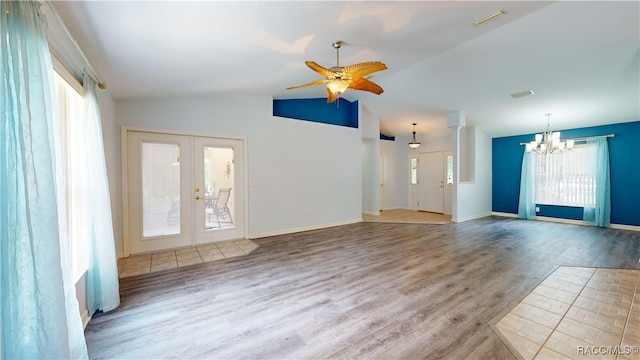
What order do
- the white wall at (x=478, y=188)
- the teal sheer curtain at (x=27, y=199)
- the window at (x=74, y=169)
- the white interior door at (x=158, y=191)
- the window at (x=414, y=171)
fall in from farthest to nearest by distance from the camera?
the window at (x=414, y=171) → the white wall at (x=478, y=188) → the white interior door at (x=158, y=191) → the window at (x=74, y=169) → the teal sheer curtain at (x=27, y=199)

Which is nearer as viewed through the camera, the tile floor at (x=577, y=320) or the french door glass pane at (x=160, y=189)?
the tile floor at (x=577, y=320)

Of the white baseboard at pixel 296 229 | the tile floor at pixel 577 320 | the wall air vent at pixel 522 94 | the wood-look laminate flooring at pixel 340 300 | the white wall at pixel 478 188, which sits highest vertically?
the wall air vent at pixel 522 94

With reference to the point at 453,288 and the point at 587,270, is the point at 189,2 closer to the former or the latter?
the point at 453,288

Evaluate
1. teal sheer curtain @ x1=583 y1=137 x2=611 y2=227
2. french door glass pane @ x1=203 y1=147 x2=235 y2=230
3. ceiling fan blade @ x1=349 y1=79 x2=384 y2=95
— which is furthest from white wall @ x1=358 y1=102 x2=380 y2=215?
teal sheer curtain @ x1=583 y1=137 x2=611 y2=227

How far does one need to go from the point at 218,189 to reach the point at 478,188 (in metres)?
7.04

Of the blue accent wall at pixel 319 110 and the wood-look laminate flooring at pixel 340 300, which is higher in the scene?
the blue accent wall at pixel 319 110

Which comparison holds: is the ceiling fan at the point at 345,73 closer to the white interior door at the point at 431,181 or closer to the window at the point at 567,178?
the white interior door at the point at 431,181

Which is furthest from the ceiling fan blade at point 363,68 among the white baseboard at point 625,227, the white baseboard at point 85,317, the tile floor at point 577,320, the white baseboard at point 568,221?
the white baseboard at point 625,227

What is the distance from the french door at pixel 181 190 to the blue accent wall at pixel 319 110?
52.1 inches

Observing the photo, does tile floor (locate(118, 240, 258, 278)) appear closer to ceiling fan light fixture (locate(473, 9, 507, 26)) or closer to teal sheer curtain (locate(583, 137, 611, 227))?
ceiling fan light fixture (locate(473, 9, 507, 26))

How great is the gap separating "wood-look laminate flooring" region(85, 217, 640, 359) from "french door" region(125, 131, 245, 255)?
1014 mm

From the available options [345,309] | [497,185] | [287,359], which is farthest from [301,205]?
[497,185]

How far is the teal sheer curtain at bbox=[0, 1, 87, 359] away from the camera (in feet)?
3.52

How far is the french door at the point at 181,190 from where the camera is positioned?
387 cm
